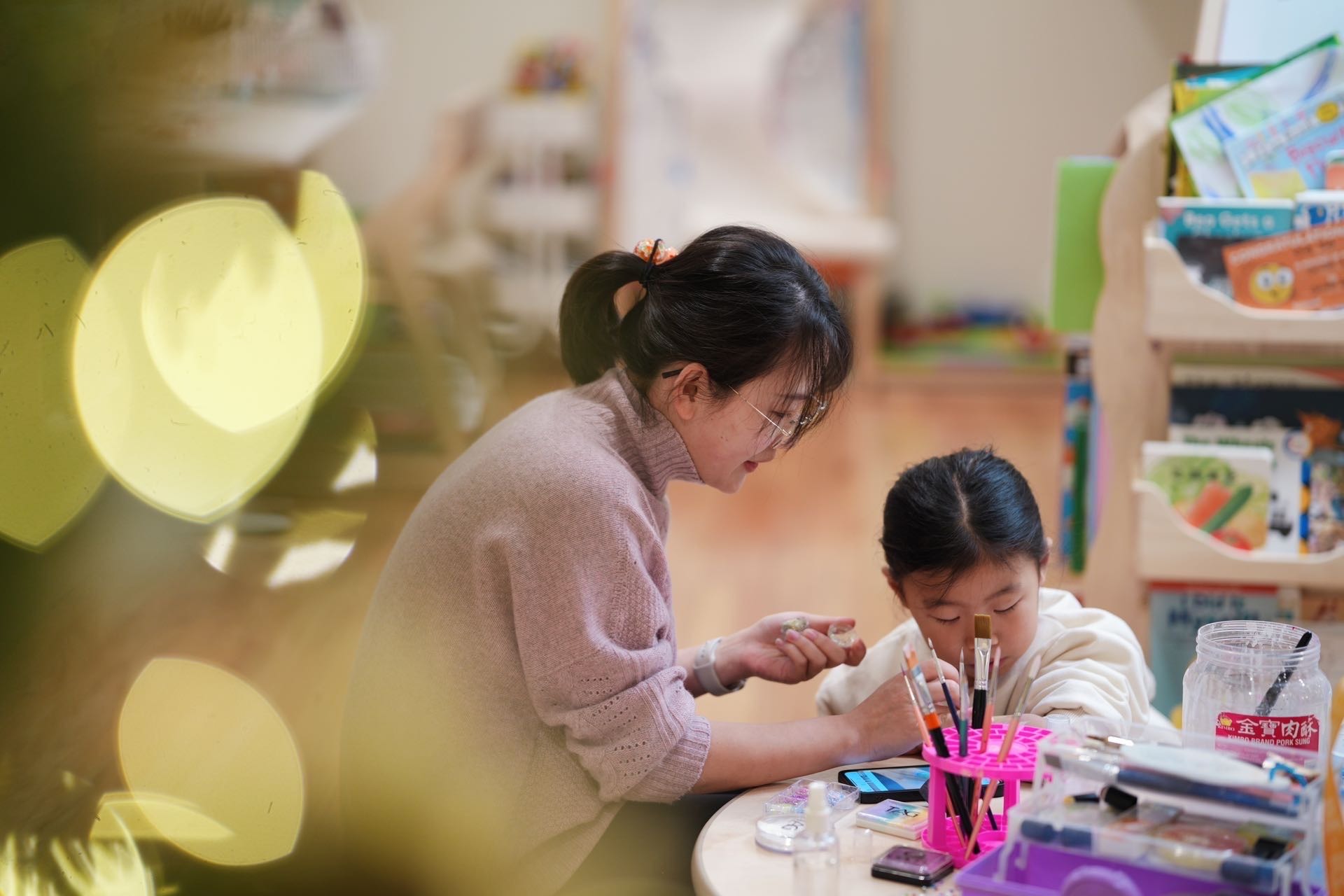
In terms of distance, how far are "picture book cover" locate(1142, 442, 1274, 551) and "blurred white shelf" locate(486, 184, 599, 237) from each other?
378cm

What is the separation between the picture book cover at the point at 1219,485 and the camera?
1793 millimetres

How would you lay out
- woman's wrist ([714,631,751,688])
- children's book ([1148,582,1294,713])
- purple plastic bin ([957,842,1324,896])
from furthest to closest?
children's book ([1148,582,1294,713]) < woman's wrist ([714,631,751,688]) < purple plastic bin ([957,842,1324,896])

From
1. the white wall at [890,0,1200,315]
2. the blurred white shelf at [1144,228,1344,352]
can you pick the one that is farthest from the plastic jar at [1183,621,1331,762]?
the white wall at [890,0,1200,315]

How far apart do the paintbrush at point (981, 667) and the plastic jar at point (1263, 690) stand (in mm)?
215

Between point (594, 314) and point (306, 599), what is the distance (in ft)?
6.13

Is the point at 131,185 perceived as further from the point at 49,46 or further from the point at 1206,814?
the point at 1206,814

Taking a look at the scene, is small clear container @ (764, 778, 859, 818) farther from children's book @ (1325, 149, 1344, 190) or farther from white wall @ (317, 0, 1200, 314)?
white wall @ (317, 0, 1200, 314)

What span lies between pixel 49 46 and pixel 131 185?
27cm

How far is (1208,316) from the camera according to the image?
5.82 feet

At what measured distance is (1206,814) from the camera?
0.85m

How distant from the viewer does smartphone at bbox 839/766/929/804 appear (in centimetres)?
111

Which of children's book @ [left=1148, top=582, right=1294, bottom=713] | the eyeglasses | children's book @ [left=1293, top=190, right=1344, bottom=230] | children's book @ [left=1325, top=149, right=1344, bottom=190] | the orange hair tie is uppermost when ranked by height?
children's book @ [left=1325, top=149, right=1344, bottom=190]

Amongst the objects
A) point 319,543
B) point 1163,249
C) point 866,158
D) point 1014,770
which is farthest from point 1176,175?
point 866,158

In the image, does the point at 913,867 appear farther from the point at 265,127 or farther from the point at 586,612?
the point at 265,127
